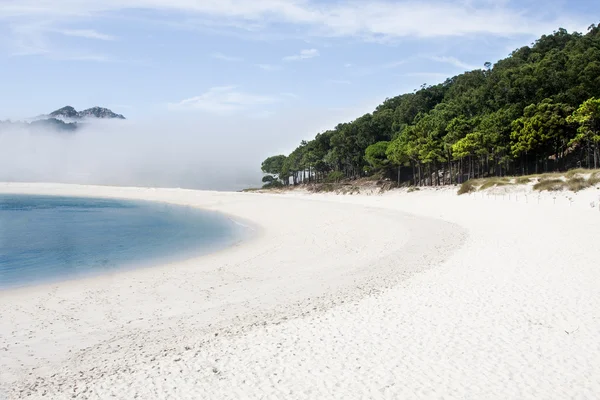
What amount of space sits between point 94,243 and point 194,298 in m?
13.7

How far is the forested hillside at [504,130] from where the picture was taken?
→ 151ft

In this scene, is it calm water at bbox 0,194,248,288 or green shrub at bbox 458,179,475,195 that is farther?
green shrub at bbox 458,179,475,195

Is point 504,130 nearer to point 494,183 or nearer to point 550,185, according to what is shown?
point 494,183

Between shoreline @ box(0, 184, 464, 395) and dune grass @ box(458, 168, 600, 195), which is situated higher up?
dune grass @ box(458, 168, 600, 195)

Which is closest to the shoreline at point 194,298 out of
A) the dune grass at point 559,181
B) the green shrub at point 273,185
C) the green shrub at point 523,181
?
the dune grass at point 559,181

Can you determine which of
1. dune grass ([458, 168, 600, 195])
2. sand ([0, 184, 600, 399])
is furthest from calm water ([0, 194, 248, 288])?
dune grass ([458, 168, 600, 195])

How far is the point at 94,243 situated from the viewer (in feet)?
74.4

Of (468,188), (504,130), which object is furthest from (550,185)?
(504,130)

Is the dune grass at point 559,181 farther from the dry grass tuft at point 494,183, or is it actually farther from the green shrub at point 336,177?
the green shrub at point 336,177

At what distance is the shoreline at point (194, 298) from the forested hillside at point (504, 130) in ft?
109

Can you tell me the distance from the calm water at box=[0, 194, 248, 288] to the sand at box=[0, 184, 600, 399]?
2292 mm

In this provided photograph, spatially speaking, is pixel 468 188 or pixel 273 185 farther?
pixel 273 185

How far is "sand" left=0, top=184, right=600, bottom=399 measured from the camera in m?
6.58

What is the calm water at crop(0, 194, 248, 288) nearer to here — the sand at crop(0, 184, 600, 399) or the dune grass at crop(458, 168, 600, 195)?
the sand at crop(0, 184, 600, 399)
